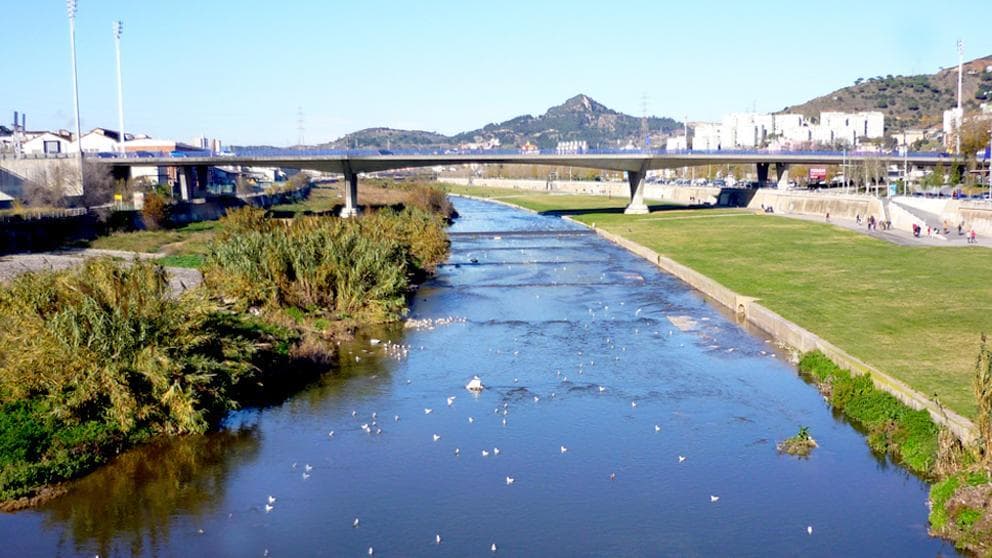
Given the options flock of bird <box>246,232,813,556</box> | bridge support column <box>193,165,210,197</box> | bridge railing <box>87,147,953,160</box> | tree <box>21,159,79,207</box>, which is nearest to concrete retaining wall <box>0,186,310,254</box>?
bridge railing <box>87,147,953,160</box>

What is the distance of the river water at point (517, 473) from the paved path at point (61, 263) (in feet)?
51.3

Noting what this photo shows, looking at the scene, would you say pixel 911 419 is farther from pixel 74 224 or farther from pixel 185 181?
pixel 185 181

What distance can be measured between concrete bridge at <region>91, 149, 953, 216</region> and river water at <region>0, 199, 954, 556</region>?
5937 centimetres

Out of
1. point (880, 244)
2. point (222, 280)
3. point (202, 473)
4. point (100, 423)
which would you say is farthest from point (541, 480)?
point (880, 244)

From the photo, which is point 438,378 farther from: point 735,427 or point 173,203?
A: point 173,203

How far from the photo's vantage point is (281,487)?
20.8 meters

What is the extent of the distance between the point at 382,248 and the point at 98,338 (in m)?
21.3

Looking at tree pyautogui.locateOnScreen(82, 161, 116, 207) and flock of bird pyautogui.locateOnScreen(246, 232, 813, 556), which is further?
tree pyautogui.locateOnScreen(82, 161, 116, 207)

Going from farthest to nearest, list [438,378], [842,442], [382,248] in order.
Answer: [382,248] → [438,378] → [842,442]

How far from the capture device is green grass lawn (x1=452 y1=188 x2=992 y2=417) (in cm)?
2770

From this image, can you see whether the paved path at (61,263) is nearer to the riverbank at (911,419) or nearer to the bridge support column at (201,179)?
the riverbank at (911,419)

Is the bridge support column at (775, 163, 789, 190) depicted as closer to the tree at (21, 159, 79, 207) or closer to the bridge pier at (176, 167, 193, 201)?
the bridge pier at (176, 167, 193, 201)

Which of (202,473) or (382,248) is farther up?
(382,248)

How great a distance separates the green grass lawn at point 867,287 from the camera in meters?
27.7
